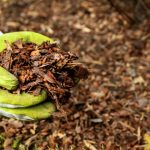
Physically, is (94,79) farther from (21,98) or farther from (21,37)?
(21,98)

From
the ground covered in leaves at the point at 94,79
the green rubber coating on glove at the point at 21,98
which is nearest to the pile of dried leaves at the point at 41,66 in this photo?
the green rubber coating on glove at the point at 21,98

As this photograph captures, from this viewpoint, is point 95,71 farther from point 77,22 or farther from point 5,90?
point 5,90

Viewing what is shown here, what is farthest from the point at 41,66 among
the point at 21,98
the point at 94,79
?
the point at 94,79

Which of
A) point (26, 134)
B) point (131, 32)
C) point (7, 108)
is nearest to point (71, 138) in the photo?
point (26, 134)

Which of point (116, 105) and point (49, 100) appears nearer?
point (49, 100)

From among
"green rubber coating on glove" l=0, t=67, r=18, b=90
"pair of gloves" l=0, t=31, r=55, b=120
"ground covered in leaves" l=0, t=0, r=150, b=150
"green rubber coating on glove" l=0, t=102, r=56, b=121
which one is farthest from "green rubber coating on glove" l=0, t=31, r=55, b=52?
"ground covered in leaves" l=0, t=0, r=150, b=150

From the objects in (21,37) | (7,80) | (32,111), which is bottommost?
(32,111)

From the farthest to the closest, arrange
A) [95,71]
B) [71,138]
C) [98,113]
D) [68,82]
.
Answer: [95,71] → [98,113] → [71,138] → [68,82]
